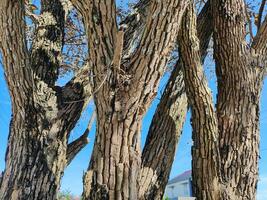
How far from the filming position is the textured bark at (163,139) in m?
2.81

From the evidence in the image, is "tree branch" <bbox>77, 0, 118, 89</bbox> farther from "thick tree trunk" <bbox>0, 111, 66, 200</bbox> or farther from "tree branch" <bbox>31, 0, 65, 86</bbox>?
"tree branch" <bbox>31, 0, 65, 86</bbox>

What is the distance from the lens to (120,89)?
2.11 m

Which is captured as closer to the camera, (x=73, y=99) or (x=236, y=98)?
(x=236, y=98)

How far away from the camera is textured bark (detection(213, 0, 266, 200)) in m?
2.91

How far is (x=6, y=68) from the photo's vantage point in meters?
2.91

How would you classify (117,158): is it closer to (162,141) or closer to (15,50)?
(162,141)

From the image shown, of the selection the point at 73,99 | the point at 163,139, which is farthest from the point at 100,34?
the point at 73,99

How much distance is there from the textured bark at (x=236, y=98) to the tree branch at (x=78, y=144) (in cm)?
121

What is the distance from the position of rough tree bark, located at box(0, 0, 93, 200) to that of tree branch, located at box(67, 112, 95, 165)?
22 centimetres

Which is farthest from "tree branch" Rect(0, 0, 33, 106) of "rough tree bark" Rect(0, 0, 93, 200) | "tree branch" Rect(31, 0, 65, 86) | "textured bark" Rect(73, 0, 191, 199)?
"textured bark" Rect(73, 0, 191, 199)

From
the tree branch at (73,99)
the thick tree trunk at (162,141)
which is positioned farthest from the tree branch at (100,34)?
the tree branch at (73,99)

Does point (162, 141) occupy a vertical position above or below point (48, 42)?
below

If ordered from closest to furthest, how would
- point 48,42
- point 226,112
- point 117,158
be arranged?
point 117,158
point 226,112
point 48,42

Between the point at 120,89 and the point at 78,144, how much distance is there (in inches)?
62.1
